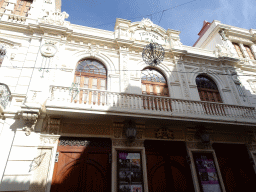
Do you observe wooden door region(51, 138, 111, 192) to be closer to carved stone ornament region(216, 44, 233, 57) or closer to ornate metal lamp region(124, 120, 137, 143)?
ornate metal lamp region(124, 120, 137, 143)

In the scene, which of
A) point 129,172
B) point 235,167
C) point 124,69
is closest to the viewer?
point 129,172

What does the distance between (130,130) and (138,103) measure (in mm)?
1199

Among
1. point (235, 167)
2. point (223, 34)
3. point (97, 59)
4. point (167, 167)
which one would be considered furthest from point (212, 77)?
point (97, 59)

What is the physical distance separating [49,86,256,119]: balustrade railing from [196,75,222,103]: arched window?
1.06 metres

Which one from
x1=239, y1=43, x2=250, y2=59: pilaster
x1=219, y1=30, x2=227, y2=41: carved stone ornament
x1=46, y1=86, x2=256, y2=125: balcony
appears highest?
x1=219, y1=30, x2=227, y2=41: carved stone ornament

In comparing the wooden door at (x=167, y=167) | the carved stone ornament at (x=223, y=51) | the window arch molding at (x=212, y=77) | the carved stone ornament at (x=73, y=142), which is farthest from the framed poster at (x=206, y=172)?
the carved stone ornament at (x=223, y=51)

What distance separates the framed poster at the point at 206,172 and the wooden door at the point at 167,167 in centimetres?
41

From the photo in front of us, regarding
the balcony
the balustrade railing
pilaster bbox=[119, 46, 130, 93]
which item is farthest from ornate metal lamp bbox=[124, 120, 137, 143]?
pilaster bbox=[119, 46, 130, 93]

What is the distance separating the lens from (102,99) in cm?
702

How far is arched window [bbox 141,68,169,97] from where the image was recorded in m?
8.79

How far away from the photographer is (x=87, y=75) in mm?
8266

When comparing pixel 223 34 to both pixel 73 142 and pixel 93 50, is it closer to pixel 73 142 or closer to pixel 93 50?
pixel 93 50

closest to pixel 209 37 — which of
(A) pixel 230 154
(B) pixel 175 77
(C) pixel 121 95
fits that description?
(B) pixel 175 77

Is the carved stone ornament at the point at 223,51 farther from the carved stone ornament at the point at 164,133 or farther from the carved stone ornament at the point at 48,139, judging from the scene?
the carved stone ornament at the point at 48,139
